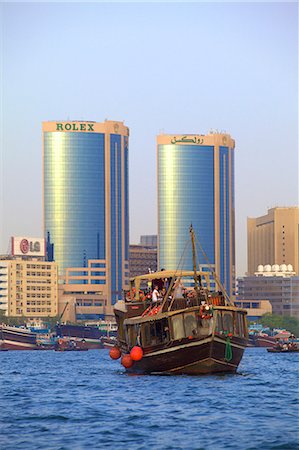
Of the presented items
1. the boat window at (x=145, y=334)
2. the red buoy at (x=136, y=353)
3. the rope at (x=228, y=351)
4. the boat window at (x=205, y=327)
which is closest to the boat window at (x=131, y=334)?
the boat window at (x=145, y=334)

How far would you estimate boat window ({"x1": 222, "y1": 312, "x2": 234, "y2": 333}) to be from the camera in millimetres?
88438

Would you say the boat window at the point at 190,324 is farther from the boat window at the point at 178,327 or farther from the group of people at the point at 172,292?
the group of people at the point at 172,292

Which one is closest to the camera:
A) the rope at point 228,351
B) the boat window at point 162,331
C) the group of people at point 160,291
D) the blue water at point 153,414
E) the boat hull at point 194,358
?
the blue water at point 153,414

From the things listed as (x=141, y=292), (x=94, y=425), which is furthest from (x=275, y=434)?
(x=141, y=292)

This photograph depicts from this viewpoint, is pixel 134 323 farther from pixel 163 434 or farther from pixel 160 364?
pixel 163 434

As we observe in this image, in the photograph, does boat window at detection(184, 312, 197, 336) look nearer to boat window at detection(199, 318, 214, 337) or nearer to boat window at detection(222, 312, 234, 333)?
boat window at detection(199, 318, 214, 337)

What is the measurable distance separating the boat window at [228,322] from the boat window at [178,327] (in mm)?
3082

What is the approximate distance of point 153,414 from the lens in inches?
2414

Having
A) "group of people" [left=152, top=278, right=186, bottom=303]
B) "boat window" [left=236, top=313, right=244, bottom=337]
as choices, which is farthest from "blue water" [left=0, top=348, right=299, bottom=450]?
"group of people" [left=152, top=278, right=186, bottom=303]

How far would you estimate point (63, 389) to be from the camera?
3204 inches

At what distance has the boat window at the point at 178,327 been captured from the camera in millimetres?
87156

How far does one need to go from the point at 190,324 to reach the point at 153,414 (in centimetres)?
2624

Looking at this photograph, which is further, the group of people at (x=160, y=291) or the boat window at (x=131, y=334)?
the boat window at (x=131, y=334)

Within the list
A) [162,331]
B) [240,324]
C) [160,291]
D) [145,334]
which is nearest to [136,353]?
[145,334]
